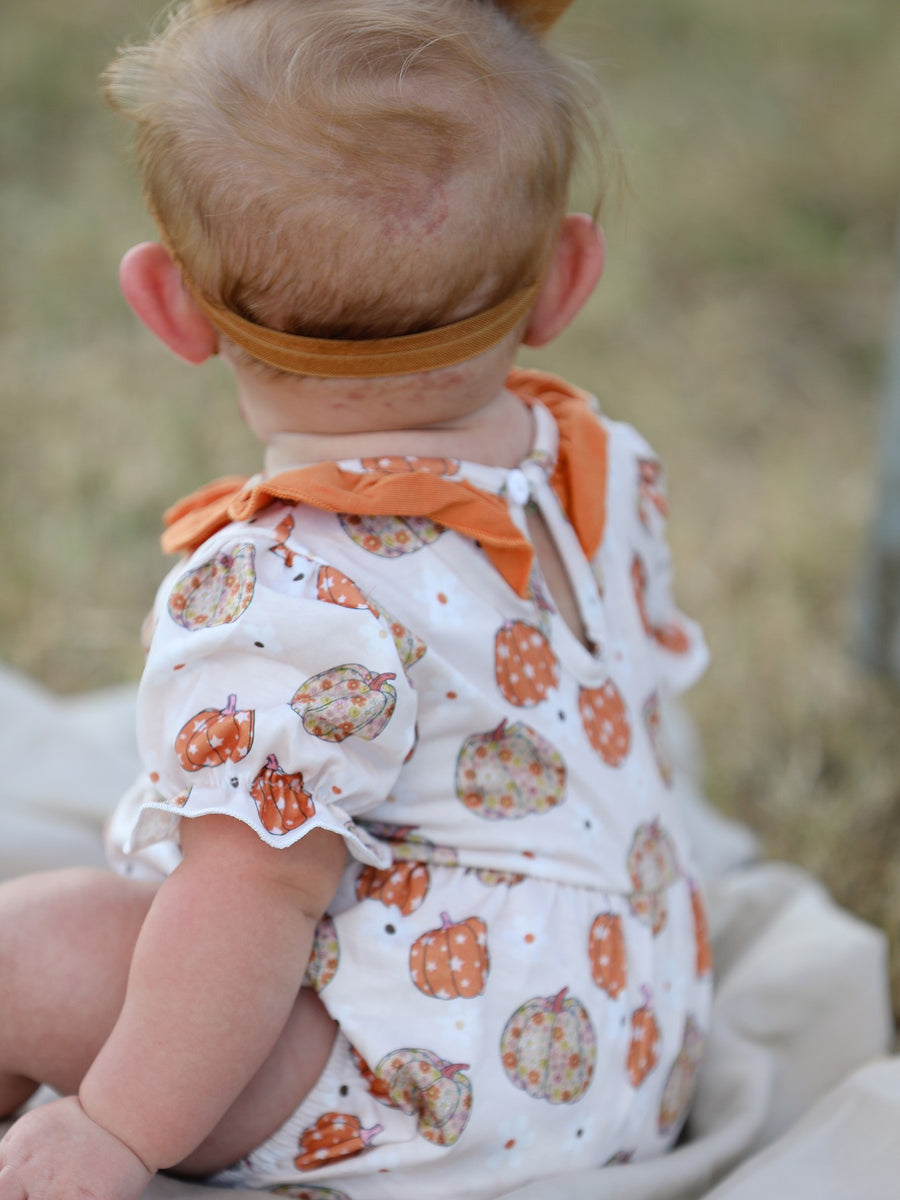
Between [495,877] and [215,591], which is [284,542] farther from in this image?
[495,877]

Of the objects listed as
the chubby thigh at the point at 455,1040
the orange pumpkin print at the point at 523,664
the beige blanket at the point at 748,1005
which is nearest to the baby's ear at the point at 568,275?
the orange pumpkin print at the point at 523,664

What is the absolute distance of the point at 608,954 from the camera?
1.10 metres

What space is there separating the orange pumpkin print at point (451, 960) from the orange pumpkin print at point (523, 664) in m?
0.18

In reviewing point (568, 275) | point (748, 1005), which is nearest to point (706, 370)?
point (748, 1005)

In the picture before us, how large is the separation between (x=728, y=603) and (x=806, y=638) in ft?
0.50

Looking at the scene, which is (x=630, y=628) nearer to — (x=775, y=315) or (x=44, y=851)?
(x=44, y=851)

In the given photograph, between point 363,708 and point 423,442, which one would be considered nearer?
point 363,708

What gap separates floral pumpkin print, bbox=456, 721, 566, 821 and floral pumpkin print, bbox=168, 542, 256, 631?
22cm

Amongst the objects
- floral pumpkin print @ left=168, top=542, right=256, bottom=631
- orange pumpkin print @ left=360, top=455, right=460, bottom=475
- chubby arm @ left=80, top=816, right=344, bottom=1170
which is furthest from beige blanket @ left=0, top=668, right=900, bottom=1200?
orange pumpkin print @ left=360, top=455, right=460, bottom=475

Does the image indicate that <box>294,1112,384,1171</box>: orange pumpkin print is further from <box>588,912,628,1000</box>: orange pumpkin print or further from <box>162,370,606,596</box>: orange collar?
<box>162,370,606,596</box>: orange collar

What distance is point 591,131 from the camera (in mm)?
1064

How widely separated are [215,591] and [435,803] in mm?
239

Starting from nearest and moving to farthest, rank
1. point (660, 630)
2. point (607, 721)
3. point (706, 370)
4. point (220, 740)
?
point (220, 740) < point (607, 721) < point (660, 630) < point (706, 370)

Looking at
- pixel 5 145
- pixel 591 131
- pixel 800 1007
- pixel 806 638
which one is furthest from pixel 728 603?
pixel 5 145
